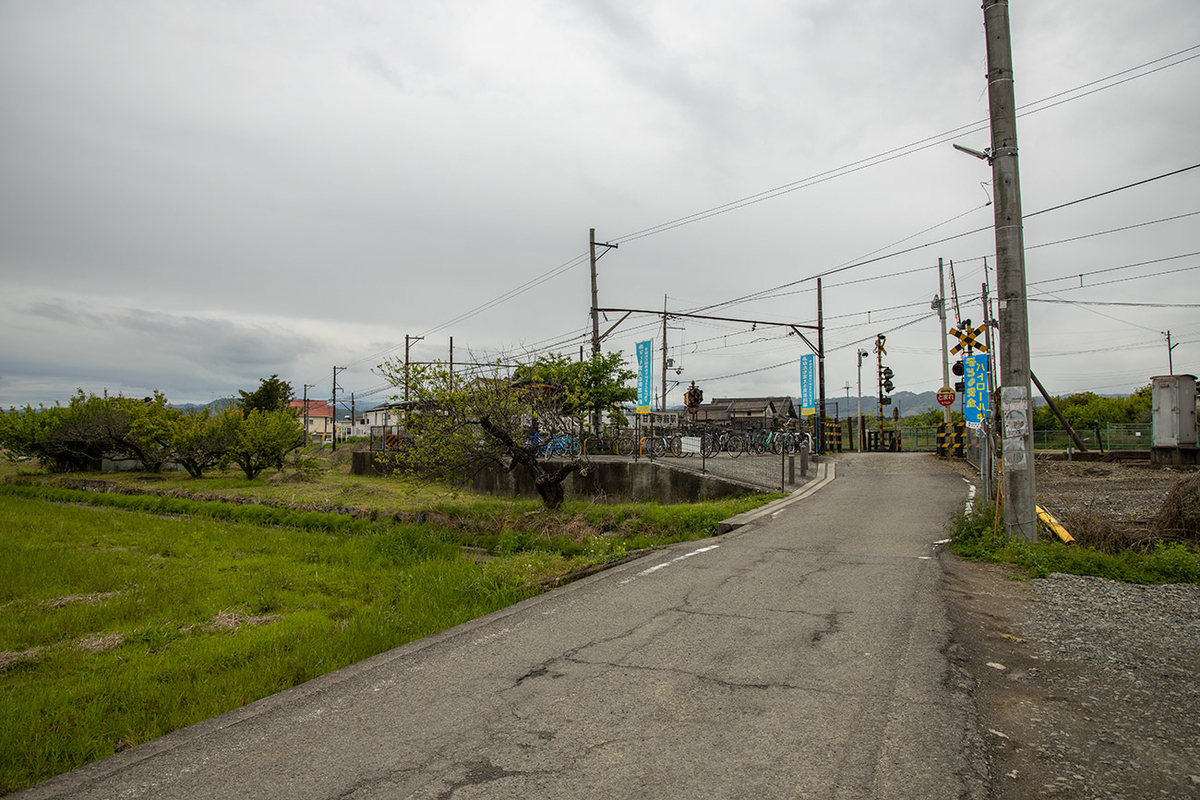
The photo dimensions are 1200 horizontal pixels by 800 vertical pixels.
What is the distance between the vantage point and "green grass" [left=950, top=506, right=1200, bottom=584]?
720cm

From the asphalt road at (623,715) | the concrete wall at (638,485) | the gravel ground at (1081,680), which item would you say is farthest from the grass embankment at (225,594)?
the gravel ground at (1081,680)

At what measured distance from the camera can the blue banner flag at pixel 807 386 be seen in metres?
31.9

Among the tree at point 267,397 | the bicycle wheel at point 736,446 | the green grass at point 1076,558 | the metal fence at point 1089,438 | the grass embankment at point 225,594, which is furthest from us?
the tree at point 267,397

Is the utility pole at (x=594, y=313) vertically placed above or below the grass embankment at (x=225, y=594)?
above

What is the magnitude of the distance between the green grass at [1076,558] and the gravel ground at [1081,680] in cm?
31

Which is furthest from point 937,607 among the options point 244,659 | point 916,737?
point 244,659

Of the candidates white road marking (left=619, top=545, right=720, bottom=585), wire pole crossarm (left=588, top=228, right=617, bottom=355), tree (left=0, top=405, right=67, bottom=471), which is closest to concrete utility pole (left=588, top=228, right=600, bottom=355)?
wire pole crossarm (left=588, top=228, right=617, bottom=355)

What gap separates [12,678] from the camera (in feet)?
23.2

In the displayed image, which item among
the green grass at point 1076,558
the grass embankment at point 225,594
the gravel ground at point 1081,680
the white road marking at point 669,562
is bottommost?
the grass embankment at point 225,594

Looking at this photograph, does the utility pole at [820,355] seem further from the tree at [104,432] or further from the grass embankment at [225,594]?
the tree at [104,432]

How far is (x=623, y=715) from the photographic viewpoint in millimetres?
4020

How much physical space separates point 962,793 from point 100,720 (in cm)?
645

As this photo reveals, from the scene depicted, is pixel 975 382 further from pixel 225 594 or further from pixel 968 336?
pixel 225 594

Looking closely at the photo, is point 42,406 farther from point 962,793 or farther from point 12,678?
point 962,793
